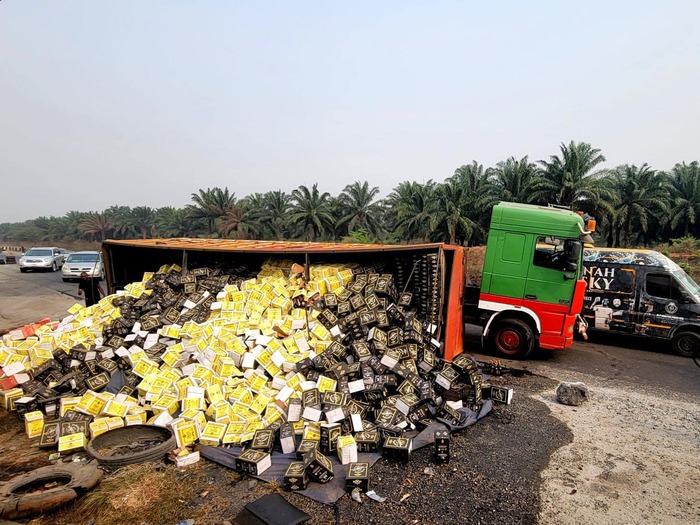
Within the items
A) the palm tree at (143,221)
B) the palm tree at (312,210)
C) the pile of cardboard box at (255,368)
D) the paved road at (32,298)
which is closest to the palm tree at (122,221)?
the palm tree at (143,221)

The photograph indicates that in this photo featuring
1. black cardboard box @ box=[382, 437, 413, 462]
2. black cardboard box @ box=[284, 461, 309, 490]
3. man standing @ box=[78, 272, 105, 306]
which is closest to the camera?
black cardboard box @ box=[284, 461, 309, 490]

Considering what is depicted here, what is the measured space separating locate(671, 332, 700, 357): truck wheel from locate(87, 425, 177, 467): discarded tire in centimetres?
1191

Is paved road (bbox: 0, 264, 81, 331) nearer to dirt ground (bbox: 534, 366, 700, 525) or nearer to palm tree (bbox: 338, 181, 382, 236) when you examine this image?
dirt ground (bbox: 534, 366, 700, 525)

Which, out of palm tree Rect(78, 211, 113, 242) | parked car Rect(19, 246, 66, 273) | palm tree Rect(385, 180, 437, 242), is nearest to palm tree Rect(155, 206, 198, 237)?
palm tree Rect(78, 211, 113, 242)

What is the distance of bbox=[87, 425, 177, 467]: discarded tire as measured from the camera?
4.62m

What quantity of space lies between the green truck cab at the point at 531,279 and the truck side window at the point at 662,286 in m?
2.99

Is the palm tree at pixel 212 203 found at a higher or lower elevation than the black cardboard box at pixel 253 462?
higher

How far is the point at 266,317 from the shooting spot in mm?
7430

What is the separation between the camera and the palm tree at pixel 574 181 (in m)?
29.7

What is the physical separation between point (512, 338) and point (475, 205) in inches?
979

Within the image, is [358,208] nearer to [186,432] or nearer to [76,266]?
[76,266]

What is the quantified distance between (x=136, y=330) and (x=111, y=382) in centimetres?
112

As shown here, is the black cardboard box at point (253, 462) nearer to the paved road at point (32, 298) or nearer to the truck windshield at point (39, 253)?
the paved road at point (32, 298)

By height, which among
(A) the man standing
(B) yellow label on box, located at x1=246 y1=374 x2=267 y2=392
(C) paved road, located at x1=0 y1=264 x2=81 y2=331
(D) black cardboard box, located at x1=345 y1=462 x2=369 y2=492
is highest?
(A) the man standing
